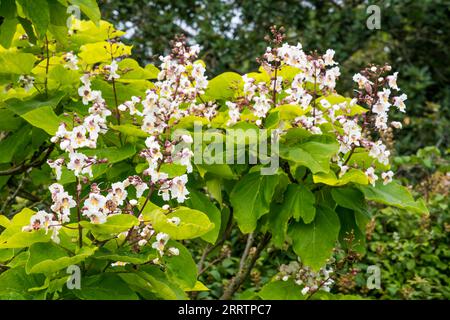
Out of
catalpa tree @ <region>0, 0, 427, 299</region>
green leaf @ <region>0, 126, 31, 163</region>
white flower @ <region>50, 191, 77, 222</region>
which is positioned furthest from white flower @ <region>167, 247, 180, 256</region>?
green leaf @ <region>0, 126, 31, 163</region>

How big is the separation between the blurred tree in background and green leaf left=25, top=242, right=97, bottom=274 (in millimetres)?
4148

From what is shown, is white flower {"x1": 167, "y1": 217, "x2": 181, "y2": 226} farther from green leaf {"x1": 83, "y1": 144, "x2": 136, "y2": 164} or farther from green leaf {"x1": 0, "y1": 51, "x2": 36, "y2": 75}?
green leaf {"x1": 0, "y1": 51, "x2": 36, "y2": 75}

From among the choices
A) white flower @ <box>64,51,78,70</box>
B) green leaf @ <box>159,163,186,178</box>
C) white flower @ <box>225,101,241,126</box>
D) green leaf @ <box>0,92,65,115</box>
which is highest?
white flower @ <box>64,51,78,70</box>

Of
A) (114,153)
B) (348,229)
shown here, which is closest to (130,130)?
(114,153)

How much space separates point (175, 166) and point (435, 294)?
86.1 inches

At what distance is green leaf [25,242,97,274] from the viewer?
1.55 m

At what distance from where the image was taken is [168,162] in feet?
5.71

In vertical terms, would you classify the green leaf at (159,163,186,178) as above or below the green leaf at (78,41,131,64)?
below

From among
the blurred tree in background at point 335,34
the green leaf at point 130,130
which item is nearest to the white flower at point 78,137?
the green leaf at point 130,130

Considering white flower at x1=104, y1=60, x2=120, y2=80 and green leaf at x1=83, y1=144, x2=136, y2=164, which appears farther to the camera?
white flower at x1=104, y1=60, x2=120, y2=80

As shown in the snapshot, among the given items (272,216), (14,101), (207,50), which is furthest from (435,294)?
(207,50)

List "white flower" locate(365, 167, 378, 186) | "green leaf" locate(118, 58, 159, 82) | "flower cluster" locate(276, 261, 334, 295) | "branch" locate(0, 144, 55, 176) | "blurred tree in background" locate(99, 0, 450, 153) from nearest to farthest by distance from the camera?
"white flower" locate(365, 167, 378, 186), "green leaf" locate(118, 58, 159, 82), "flower cluster" locate(276, 261, 334, 295), "branch" locate(0, 144, 55, 176), "blurred tree in background" locate(99, 0, 450, 153)

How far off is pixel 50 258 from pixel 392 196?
41.0 inches
